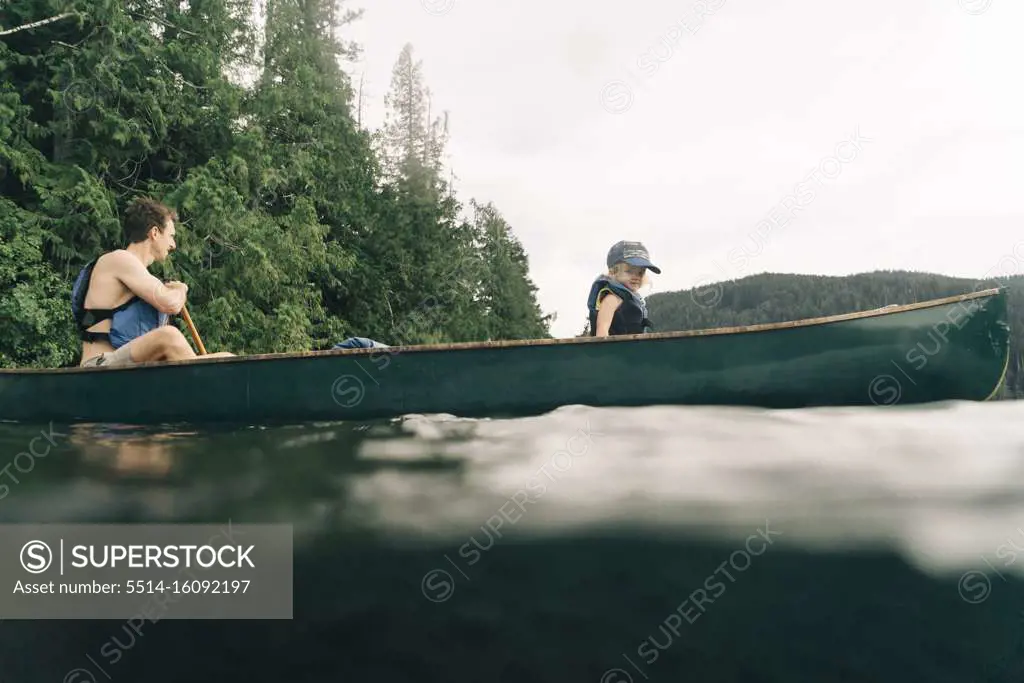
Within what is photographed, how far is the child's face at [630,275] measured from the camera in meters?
4.35

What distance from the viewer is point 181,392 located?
4.30 m

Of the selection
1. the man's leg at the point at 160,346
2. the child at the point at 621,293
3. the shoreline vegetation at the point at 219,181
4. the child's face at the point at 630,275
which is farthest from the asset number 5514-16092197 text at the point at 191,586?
the shoreline vegetation at the point at 219,181

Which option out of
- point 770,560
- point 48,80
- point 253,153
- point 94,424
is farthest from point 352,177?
point 770,560

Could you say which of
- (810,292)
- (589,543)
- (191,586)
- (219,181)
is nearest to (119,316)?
(191,586)

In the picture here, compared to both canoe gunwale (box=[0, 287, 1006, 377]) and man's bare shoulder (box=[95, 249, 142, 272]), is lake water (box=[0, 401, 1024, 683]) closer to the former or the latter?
canoe gunwale (box=[0, 287, 1006, 377])

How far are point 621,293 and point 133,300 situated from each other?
2.42 m

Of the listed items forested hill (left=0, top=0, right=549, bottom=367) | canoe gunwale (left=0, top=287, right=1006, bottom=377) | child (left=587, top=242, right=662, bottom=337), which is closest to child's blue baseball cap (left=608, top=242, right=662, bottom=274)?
child (left=587, top=242, right=662, bottom=337)

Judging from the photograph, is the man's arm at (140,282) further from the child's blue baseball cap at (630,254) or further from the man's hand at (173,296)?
the child's blue baseball cap at (630,254)

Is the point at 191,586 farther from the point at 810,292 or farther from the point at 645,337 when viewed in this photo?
the point at 810,292

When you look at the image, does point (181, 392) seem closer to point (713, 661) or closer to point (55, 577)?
point (55, 577)

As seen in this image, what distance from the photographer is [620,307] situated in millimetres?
4344

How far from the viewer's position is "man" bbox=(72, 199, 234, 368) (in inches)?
166

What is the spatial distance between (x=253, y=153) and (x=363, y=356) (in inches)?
491

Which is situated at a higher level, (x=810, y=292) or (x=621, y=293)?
(x=810, y=292)
